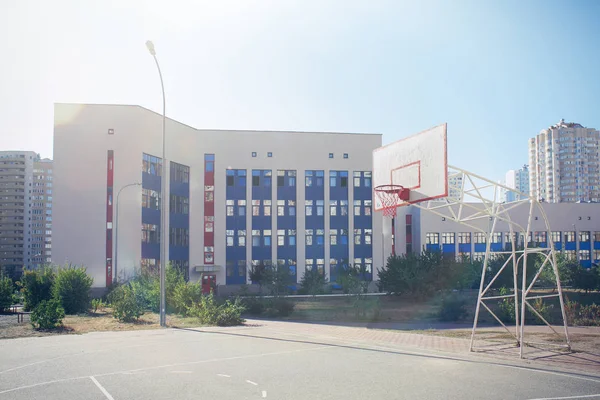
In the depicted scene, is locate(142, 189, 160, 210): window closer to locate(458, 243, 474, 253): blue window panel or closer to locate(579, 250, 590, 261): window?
locate(458, 243, 474, 253): blue window panel

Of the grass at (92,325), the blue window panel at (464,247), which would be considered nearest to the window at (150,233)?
the grass at (92,325)

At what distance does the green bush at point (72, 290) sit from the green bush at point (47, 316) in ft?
26.9

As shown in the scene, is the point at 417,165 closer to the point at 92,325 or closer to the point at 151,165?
the point at 92,325

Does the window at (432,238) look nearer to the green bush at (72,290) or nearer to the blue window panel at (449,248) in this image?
the blue window panel at (449,248)

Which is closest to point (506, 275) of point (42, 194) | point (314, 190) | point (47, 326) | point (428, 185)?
point (314, 190)

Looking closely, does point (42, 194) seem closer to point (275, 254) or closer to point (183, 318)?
point (275, 254)

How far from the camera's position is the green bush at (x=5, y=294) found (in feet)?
93.4

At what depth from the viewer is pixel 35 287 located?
30031mm

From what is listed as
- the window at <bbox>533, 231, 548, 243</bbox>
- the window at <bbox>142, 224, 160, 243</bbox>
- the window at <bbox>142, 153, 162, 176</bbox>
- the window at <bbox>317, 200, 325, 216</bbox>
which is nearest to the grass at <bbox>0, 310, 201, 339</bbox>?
the window at <bbox>142, 224, 160, 243</bbox>

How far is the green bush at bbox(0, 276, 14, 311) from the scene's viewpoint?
93.4ft

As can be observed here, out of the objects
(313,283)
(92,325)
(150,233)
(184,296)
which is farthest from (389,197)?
(150,233)

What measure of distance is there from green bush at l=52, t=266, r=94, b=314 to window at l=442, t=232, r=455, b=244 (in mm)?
46281

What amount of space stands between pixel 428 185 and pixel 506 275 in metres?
34.2

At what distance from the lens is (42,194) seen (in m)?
126
